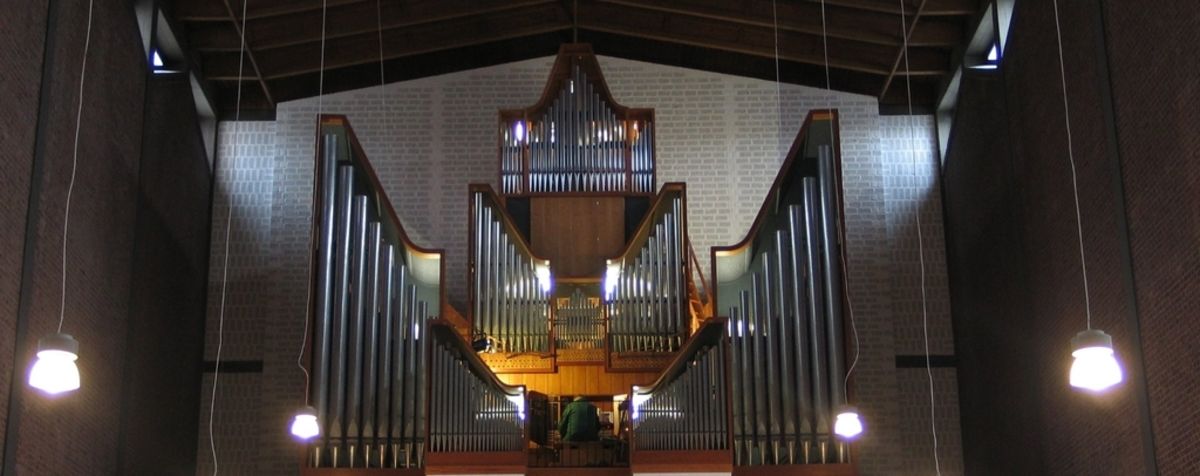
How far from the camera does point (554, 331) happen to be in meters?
16.4

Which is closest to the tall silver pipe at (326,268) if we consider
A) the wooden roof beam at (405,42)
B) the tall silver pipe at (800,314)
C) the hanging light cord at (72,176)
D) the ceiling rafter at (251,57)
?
the hanging light cord at (72,176)

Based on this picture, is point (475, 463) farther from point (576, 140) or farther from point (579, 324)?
point (576, 140)

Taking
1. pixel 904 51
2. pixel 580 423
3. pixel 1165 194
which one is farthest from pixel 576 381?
pixel 1165 194

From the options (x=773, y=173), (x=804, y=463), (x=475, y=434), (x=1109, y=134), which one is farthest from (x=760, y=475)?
(x=773, y=173)

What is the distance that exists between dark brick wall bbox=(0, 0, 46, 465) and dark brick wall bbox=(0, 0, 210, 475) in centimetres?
2

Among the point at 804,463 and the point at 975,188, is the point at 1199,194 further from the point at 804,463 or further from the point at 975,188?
the point at 975,188

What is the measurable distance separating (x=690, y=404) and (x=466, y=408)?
6.90 ft

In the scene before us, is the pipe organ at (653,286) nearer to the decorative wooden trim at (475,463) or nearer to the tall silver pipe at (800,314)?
the tall silver pipe at (800,314)

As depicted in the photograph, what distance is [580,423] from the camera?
14.8m

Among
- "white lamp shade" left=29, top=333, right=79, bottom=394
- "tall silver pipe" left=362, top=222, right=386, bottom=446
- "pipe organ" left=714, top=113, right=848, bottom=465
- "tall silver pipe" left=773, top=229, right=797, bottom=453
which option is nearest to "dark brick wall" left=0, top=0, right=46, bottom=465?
"white lamp shade" left=29, top=333, right=79, bottom=394

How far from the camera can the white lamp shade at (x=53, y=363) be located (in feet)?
34.2

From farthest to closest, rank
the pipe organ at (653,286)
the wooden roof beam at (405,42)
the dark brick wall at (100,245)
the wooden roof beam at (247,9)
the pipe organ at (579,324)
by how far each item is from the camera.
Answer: the wooden roof beam at (405,42) < the wooden roof beam at (247,9) < the pipe organ at (579,324) < the pipe organ at (653,286) < the dark brick wall at (100,245)

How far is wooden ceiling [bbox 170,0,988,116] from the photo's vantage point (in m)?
17.7

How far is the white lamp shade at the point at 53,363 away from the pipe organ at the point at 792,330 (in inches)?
251
